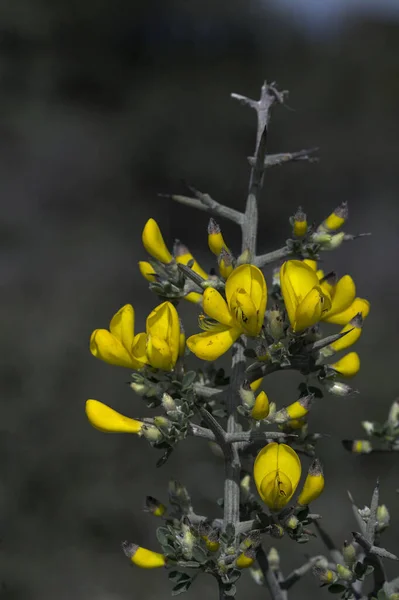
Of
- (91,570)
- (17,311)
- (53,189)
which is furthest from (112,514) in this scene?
(53,189)

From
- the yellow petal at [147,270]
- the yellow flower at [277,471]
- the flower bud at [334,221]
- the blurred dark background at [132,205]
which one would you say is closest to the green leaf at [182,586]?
the yellow flower at [277,471]

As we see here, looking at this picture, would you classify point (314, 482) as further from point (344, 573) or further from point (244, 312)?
point (244, 312)

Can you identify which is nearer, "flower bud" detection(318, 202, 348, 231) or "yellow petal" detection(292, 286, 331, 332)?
"yellow petal" detection(292, 286, 331, 332)

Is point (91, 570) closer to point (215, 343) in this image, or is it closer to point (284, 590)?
point (284, 590)

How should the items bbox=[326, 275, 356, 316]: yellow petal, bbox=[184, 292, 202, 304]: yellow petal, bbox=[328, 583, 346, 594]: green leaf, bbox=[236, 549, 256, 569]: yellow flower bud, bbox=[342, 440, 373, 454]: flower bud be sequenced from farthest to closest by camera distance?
bbox=[342, 440, 373, 454]: flower bud, bbox=[184, 292, 202, 304]: yellow petal, bbox=[326, 275, 356, 316]: yellow petal, bbox=[328, 583, 346, 594]: green leaf, bbox=[236, 549, 256, 569]: yellow flower bud

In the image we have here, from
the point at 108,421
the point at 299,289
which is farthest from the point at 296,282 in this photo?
the point at 108,421

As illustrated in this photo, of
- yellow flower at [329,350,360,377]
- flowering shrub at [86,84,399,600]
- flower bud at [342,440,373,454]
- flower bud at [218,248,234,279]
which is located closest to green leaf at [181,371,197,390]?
flowering shrub at [86,84,399,600]

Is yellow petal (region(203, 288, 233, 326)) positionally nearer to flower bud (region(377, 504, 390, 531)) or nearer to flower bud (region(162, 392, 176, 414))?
flower bud (region(162, 392, 176, 414))
